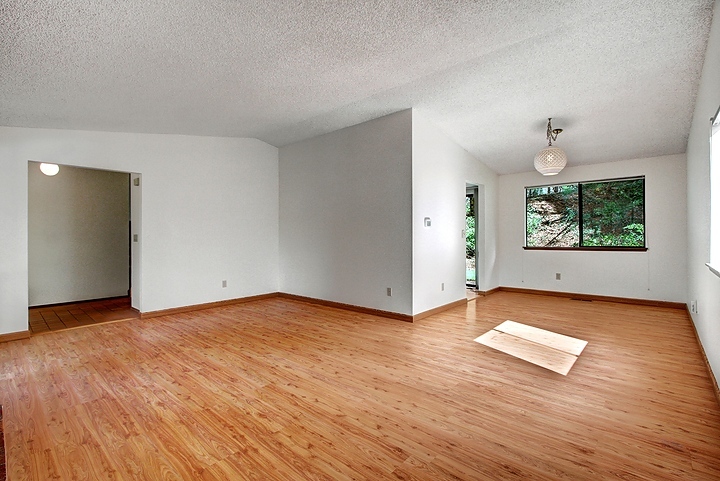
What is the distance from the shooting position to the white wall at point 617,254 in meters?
5.35

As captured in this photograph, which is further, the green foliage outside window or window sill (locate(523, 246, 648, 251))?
the green foliage outside window

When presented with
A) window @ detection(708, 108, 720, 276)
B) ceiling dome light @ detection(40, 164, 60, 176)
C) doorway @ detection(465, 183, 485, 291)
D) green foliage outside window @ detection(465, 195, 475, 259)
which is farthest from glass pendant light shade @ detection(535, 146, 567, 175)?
ceiling dome light @ detection(40, 164, 60, 176)

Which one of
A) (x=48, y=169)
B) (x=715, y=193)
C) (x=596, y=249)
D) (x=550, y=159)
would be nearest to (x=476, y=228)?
(x=596, y=249)

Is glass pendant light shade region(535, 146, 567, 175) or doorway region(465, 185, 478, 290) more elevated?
glass pendant light shade region(535, 146, 567, 175)

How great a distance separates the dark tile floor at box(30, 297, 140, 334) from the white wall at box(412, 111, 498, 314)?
3.98 metres

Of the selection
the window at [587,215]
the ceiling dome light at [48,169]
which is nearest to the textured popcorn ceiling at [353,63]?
the window at [587,215]

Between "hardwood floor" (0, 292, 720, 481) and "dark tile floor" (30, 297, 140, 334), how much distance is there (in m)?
0.59

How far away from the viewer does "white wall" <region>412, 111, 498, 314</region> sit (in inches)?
184

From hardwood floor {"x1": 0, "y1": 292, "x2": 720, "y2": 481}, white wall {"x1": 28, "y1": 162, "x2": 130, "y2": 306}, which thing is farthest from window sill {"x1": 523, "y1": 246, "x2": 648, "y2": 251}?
white wall {"x1": 28, "y1": 162, "x2": 130, "y2": 306}

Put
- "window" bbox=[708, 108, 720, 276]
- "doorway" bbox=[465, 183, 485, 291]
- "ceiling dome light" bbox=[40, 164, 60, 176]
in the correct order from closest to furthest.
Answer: "window" bbox=[708, 108, 720, 276] < "ceiling dome light" bbox=[40, 164, 60, 176] < "doorway" bbox=[465, 183, 485, 291]

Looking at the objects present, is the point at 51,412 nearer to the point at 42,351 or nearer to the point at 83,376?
the point at 83,376

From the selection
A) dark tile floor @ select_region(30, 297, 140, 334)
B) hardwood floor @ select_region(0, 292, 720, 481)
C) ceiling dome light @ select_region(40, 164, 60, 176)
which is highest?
ceiling dome light @ select_region(40, 164, 60, 176)

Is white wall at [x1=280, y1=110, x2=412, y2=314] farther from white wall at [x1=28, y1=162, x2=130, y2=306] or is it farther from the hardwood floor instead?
white wall at [x1=28, y1=162, x2=130, y2=306]

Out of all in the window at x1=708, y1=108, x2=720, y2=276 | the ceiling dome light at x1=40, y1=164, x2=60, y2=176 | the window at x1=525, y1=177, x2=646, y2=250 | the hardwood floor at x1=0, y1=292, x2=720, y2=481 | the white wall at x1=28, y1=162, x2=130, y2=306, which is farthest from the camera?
the window at x1=525, y1=177, x2=646, y2=250
